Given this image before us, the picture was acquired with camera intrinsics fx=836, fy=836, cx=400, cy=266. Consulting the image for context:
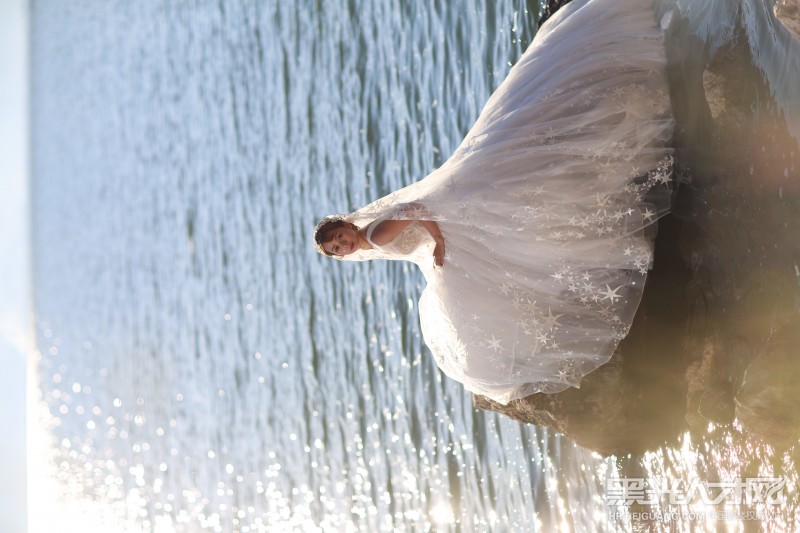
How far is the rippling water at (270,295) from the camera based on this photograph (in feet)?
17.3

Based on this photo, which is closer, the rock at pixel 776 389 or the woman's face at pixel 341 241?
the rock at pixel 776 389

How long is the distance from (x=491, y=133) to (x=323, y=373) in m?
4.42

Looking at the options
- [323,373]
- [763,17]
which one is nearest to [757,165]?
[763,17]

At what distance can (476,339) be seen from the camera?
9.14 feet

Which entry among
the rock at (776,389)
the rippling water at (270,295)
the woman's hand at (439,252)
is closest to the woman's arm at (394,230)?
the woman's hand at (439,252)

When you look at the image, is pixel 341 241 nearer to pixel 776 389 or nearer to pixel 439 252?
pixel 439 252

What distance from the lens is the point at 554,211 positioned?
259cm

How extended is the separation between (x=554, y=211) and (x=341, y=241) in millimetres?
684

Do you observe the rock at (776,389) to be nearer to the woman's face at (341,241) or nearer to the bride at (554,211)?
the bride at (554,211)

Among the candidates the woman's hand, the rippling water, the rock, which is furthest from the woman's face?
the rippling water

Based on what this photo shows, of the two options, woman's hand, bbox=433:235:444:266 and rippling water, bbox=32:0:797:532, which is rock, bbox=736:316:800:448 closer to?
rippling water, bbox=32:0:797:532

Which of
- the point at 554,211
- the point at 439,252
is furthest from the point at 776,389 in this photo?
the point at 439,252

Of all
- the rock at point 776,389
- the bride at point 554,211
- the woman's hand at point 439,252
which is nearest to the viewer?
the rock at point 776,389

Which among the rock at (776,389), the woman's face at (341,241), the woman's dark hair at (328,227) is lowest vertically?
the rock at (776,389)
